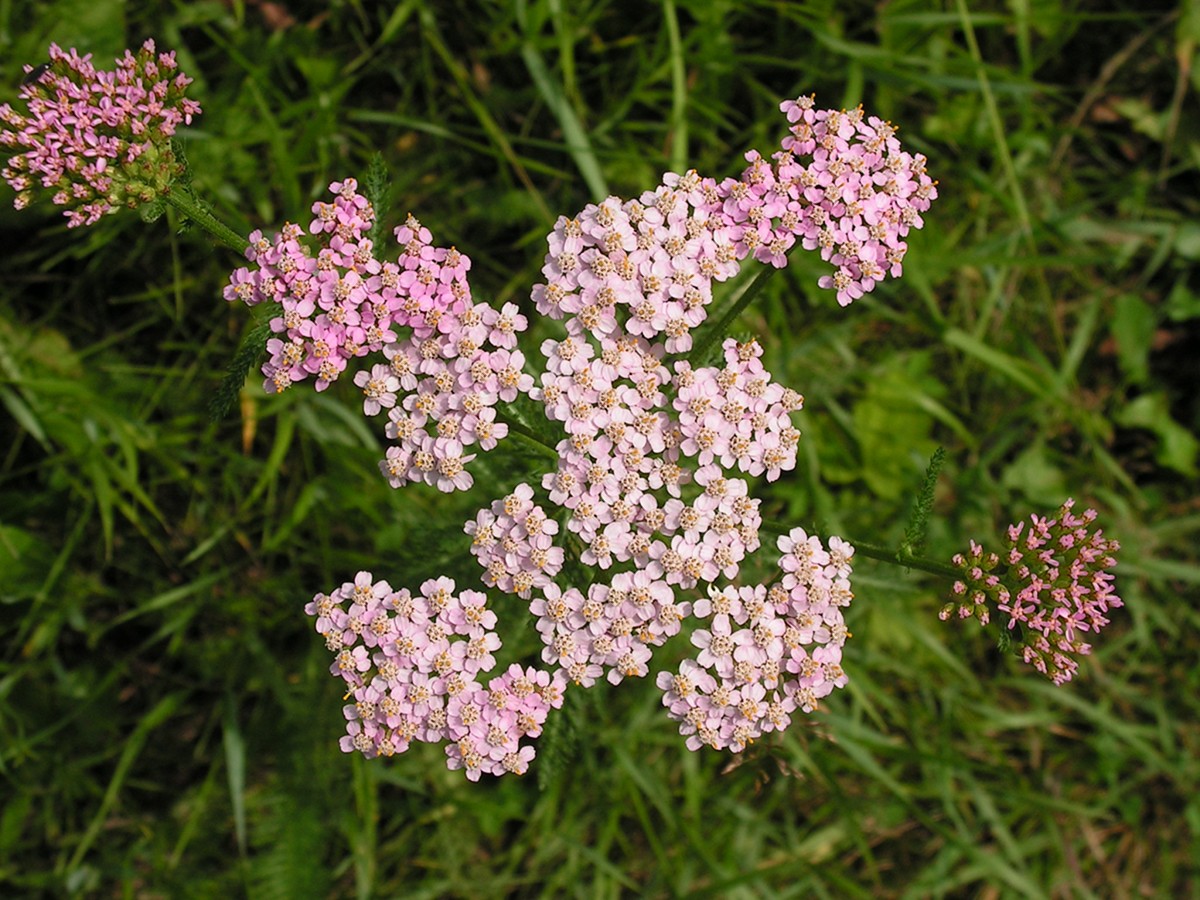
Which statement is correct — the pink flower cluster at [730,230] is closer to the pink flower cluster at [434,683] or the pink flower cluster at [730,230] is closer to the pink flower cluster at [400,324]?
the pink flower cluster at [400,324]

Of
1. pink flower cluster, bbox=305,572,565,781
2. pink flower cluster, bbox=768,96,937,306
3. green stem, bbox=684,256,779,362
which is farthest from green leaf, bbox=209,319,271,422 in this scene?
pink flower cluster, bbox=768,96,937,306

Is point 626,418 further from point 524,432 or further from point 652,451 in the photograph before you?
point 524,432

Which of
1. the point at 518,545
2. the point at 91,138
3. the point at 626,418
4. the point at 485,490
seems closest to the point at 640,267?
the point at 626,418

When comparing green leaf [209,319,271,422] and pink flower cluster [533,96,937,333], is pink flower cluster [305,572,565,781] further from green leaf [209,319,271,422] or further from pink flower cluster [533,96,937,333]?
pink flower cluster [533,96,937,333]

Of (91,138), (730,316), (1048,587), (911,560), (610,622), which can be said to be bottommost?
(1048,587)

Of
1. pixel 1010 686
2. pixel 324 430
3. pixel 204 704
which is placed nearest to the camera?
pixel 324 430

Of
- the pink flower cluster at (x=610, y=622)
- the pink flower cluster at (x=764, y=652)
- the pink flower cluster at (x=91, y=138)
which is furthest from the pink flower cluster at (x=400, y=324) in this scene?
the pink flower cluster at (x=764, y=652)

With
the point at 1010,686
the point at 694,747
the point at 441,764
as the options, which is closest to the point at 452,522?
the point at 694,747

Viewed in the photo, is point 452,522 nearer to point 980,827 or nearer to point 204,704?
point 204,704
